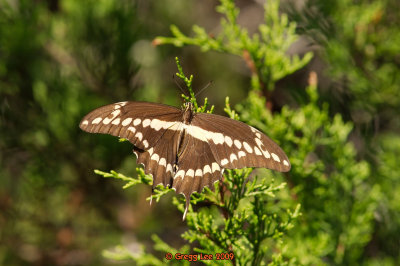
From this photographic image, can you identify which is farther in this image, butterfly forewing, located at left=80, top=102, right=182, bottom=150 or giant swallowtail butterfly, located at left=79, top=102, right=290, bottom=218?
butterfly forewing, located at left=80, top=102, right=182, bottom=150

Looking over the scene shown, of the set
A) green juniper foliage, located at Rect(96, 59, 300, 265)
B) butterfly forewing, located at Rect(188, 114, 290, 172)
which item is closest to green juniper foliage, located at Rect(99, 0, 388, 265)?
butterfly forewing, located at Rect(188, 114, 290, 172)

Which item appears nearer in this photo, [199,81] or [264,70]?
[264,70]

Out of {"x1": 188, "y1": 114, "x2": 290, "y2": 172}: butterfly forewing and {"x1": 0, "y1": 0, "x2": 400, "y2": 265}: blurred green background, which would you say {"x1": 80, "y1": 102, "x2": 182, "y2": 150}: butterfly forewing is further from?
{"x1": 0, "y1": 0, "x2": 400, "y2": 265}: blurred green background

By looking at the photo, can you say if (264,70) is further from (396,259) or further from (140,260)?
(396,259)

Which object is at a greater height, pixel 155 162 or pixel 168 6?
pixel 168 6

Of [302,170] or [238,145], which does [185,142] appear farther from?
[302,170]

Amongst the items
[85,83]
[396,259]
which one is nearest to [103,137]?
[85,83]

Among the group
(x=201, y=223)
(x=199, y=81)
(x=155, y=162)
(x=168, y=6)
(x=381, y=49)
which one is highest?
(x=168, y=6)

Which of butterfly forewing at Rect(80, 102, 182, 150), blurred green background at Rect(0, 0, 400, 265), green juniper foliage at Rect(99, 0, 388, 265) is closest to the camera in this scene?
butterfly forewing at Rect(80, 102, 182, 150)
